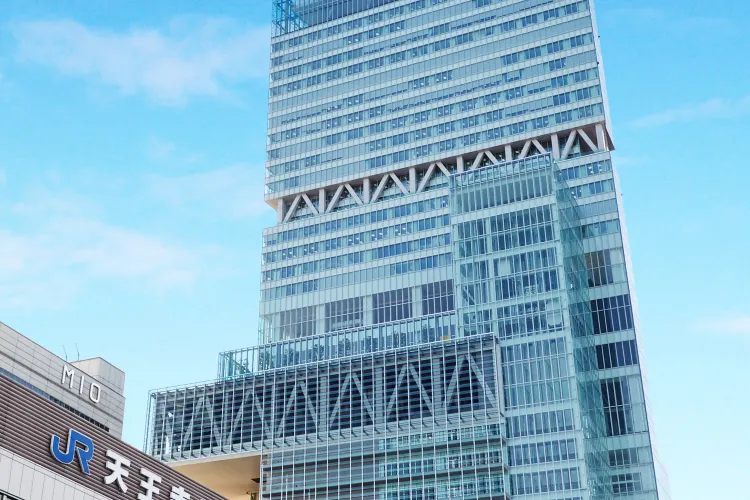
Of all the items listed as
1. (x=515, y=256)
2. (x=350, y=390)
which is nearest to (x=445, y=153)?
(x=515, y=256)

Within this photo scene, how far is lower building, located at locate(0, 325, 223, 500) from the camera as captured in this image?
54000 millimetres

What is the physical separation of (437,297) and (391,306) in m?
7.68

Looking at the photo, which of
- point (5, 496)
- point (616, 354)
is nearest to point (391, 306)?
point (616, 354)

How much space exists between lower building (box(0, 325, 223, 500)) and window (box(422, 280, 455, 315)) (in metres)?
81.3

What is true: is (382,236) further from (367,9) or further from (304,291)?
(367,9)

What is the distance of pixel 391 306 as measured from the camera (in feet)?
513

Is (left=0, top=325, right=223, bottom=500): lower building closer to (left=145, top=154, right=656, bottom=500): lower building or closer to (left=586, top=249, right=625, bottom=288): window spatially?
(left=145, top=154, right=656, bottom=500): lower building

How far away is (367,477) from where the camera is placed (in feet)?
411

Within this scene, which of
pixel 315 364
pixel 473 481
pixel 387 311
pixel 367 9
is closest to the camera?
pixel 473 481

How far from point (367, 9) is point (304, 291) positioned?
57010 mm

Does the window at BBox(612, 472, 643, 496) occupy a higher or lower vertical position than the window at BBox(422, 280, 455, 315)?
lower

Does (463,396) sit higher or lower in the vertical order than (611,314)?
lower

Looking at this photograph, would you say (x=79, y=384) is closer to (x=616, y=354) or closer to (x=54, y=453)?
(x=54, y=453)

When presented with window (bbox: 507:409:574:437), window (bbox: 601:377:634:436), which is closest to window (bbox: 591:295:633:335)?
window (bbox: 601:377:634:436)
